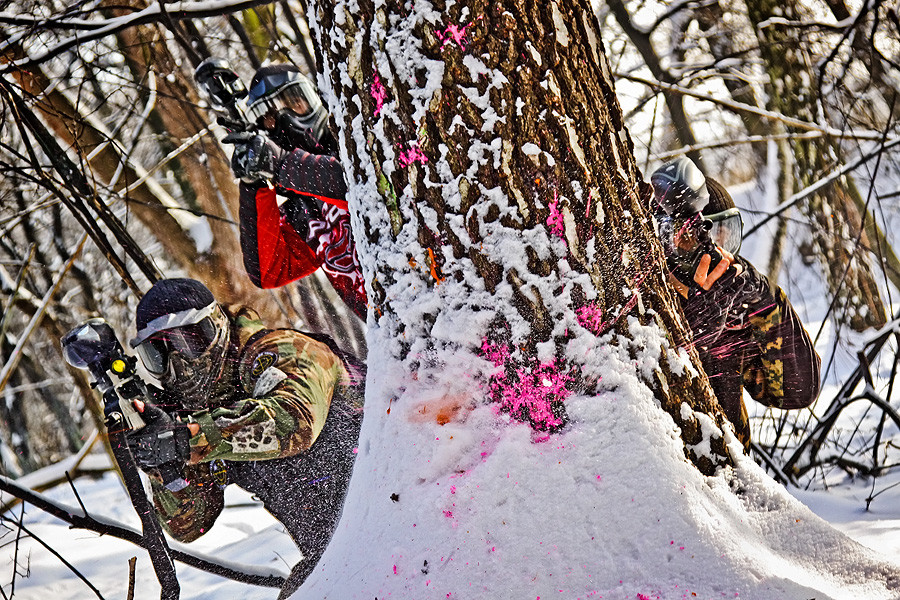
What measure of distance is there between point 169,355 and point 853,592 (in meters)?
2.63

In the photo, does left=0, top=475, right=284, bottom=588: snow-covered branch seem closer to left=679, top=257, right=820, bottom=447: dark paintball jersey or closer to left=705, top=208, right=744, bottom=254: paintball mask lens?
left=679, top=257, right=820, bottom=447: dark paintball jersey

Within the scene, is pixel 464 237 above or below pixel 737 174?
below

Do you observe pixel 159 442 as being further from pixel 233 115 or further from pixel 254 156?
pixel 233 115

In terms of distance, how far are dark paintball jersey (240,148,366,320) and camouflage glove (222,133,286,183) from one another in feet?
0.27

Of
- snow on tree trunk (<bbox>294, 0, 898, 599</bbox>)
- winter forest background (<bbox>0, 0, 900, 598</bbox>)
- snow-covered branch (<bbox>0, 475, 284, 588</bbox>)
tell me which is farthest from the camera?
snow-covered branch (<bbox>0, 475, 284, 588</bbox>)

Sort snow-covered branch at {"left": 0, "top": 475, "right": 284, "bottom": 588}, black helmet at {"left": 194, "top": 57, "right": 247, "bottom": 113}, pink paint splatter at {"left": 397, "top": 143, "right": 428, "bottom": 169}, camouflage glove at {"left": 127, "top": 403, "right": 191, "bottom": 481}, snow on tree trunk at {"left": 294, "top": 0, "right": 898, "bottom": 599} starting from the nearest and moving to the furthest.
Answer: snow on tree trunk at {"left": 294, "top": 0, "right": 898, "bottom": 599} < pink paint splatter at {"left": 397, "top": 143, "right": 428, "bottom": 169} < camouflage glove at {"left": 127, "top": 403, "right": 191, "bottom": 481} < black helmet at {"left": 194, "top": 57, "right": 247, "bottom": 113} < snow-covered branch at {"left": 0, "top": 475, "right": 284, "bottom": 588}

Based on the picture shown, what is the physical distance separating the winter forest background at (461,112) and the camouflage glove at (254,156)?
75 centimetres

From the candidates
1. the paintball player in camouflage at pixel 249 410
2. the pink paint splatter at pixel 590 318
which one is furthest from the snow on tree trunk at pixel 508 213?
the paintball player in camouflage at pixel 249 410

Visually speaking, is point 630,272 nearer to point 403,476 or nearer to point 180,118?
point 403,476

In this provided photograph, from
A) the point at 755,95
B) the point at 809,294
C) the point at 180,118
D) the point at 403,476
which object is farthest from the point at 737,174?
the point at 403,476

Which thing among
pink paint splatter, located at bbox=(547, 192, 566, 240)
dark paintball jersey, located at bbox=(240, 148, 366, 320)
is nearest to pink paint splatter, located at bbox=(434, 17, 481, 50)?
pink paint splatter, located at bbox=(547, 192, 566, 240)

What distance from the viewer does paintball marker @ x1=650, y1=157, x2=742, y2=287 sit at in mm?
2385

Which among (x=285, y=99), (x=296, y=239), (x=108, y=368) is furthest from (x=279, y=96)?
(x=108, y=368)

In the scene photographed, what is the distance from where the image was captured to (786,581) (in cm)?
112
